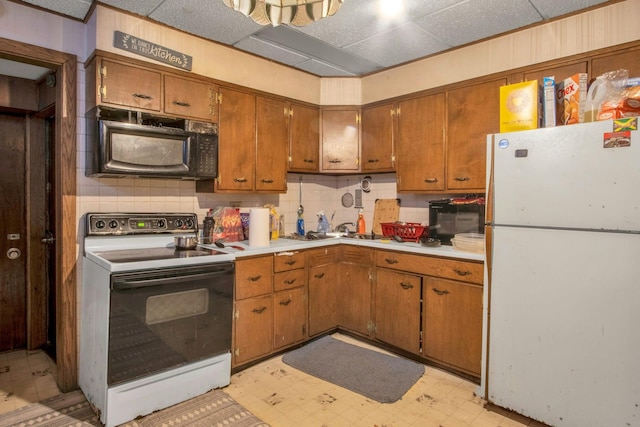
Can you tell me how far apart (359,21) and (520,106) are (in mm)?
1187

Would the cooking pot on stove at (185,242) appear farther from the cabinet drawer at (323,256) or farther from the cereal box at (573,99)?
the cereal box at (573,99)

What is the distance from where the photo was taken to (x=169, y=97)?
102 inches

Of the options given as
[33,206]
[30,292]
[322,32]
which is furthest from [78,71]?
[30,292]

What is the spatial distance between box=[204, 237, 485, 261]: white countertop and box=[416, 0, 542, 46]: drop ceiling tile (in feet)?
5.18

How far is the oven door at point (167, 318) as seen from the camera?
2.03 m

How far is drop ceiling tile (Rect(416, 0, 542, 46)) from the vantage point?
232 centimetres

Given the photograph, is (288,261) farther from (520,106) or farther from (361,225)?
(520,106)

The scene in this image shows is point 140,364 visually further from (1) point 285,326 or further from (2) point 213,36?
(2) point 213,36

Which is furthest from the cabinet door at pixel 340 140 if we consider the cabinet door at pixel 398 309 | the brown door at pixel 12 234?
the brown door at pixel 12 234

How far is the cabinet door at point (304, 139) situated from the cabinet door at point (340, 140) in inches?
3.2

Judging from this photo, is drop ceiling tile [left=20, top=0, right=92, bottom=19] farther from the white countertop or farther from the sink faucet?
the sink faucet

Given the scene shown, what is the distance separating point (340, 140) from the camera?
144 inches

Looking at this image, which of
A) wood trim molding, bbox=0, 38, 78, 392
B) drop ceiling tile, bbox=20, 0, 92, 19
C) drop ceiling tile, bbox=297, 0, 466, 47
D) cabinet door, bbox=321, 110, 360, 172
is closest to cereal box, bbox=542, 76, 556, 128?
drop ceiling tile, bbox=297, 0, 466, 47

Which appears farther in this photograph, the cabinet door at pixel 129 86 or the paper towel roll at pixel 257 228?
the paper towel roll at pixel 257 228
